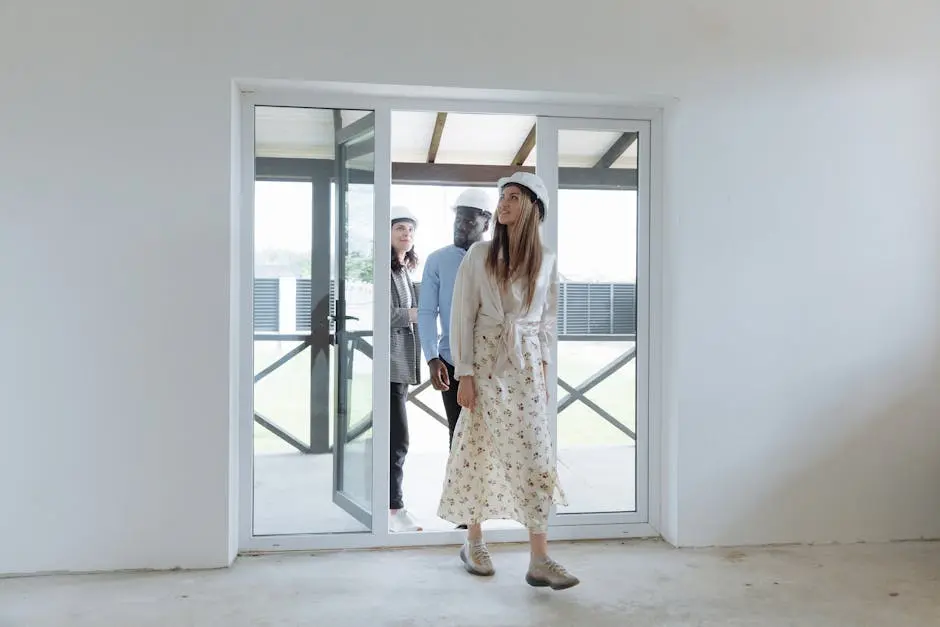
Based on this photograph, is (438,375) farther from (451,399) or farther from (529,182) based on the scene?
(529,182)

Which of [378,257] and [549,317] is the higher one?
[378,257]

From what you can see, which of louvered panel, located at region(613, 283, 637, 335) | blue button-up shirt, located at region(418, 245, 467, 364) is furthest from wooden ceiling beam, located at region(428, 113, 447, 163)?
louvered panel, located at region(613, 283, 637, 335)

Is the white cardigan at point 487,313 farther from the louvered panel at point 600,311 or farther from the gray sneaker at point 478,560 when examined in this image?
the gray sneaker at point 478,560

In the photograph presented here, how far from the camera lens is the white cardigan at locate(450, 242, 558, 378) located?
237 cm

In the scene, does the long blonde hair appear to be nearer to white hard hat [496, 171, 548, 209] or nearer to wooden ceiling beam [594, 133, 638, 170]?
white hard hat [496, 171, 548, 209]

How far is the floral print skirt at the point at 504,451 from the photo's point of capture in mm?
2322

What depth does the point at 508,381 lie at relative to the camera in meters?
2.37

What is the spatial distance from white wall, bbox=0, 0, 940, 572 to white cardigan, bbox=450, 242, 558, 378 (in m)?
0.68
